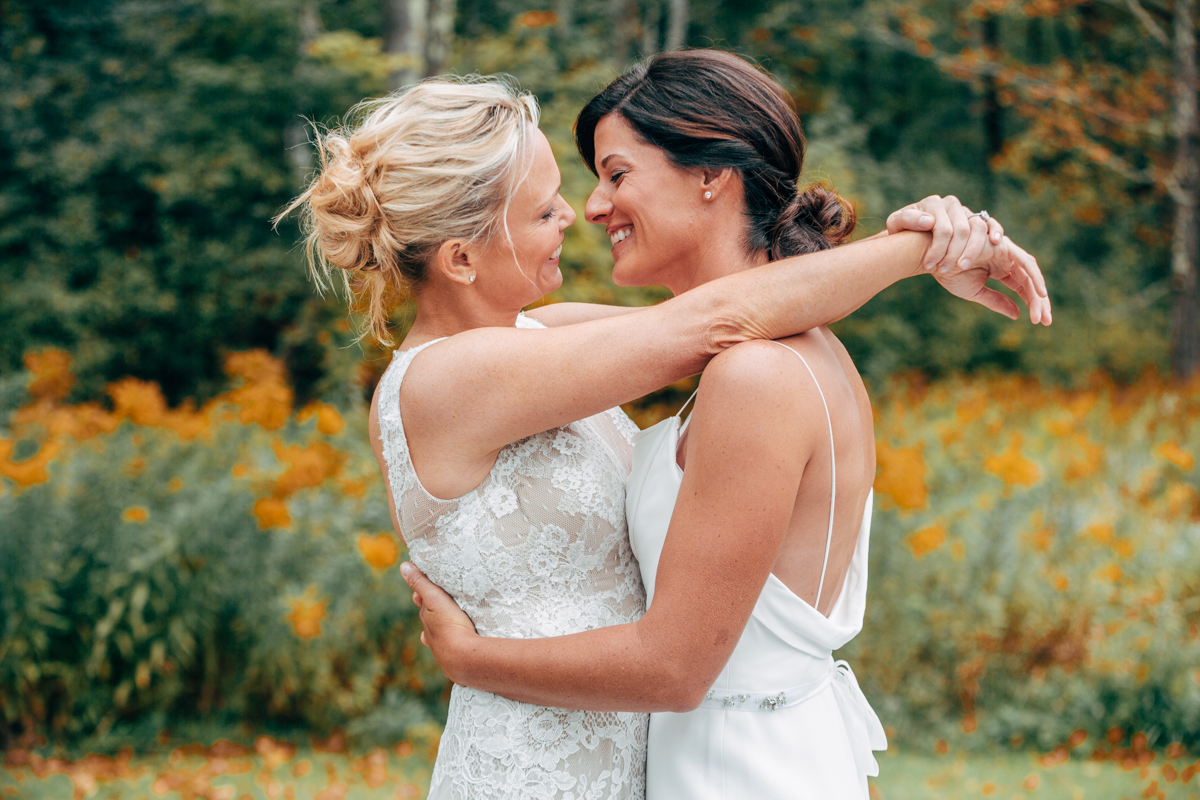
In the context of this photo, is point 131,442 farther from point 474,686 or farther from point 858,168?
point 858,168

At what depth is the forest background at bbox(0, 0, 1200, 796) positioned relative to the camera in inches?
159

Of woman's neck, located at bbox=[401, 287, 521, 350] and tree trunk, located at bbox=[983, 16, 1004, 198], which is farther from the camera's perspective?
tree trunk, located at bbox=[983, 16, 1004, 198]

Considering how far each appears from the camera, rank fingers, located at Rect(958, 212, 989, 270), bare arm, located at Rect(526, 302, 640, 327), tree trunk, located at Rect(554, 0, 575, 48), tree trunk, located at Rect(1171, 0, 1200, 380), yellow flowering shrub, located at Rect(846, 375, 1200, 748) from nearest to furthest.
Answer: fingers, located at Rect(958, 212, 989, 270)
bare arm, located at Rect(526, 302, 640, 327)
yellow flowering shrub, located at Rect(846, 375, 1200, 748)
tree trunk, located at Rect(1171, 0, 1200, 380)
tree trunk, located at Rect(554, 0, 575, 48)

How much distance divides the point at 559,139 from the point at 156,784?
4753 mm

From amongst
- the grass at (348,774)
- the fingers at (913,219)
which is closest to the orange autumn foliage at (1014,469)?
the grass at (348,774)

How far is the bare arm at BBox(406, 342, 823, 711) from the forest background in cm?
127

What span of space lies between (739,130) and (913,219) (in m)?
0.36

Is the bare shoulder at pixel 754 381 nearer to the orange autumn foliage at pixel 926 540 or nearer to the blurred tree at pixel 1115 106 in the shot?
the orange autumn foliage at pixel 926 540

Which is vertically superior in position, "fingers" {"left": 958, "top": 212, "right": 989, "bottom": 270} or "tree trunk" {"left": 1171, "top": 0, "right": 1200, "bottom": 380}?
"fingers" {"left": 958, "top": 212, "right": 989, "bottom": 270}

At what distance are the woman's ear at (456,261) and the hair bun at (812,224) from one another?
57 cm

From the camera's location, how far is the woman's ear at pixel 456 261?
1.71 meters

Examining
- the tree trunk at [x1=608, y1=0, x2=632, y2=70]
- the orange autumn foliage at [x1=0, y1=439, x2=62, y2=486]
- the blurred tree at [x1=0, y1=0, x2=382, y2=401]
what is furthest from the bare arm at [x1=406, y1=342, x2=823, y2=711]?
the tree trunk at [x1=608, y1=0, x2=632, y2=70]

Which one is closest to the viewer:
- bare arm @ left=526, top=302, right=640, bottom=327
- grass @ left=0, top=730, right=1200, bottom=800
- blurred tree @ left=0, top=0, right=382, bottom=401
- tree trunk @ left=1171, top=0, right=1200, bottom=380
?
bare arm @ left=526, top=302, right=640, bottom=327

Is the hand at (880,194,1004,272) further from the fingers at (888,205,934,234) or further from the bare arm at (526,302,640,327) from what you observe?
the bare arm at (526,302,640,327)
